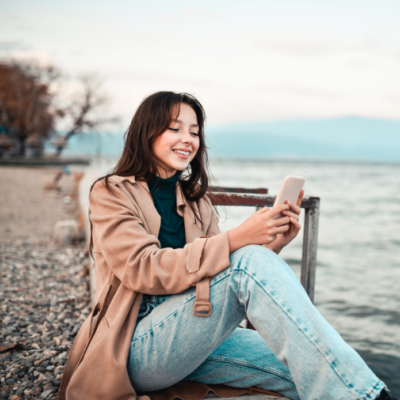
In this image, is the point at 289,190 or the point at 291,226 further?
the point at 291,226

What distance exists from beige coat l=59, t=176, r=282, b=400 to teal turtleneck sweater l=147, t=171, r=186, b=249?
7.9 inches

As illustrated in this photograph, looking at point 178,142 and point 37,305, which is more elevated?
point 178,142

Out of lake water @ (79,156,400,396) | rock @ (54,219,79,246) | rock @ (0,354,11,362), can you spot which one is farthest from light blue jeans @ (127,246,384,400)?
rock @ (54,219,79,246)

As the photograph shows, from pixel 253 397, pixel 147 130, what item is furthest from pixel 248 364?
pixel 147 130

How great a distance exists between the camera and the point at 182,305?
1569 millimetres

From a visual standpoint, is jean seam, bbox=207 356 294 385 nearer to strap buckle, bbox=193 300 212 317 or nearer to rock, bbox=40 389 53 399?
strap buckle, bbox=193 300 212 317

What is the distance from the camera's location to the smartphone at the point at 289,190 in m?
1.69

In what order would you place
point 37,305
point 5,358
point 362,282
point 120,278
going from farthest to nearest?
point 362,282 < point 37,305 < point 5,358 < point 120,278

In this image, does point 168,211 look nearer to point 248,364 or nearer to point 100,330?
point 100,330

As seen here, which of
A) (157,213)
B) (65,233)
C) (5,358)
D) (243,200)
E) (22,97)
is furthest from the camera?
(22,97)

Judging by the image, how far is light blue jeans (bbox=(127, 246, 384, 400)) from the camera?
4.47 feet

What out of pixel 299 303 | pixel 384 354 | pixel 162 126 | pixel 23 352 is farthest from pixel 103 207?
pixel 384 354

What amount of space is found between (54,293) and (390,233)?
9.47 metres

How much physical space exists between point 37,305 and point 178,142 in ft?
7.44
